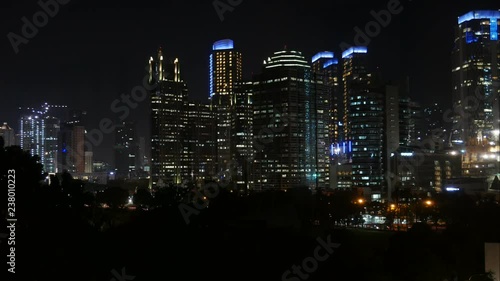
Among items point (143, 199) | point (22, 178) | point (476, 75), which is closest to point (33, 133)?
point (143, 199)

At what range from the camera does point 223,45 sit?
90.7 metres

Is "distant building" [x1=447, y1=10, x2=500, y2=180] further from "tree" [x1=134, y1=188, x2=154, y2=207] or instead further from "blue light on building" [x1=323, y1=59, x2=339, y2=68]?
"tree" [x1=134, y1=188, x2=154, y2=207]

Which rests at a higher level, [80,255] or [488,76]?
[488,76]

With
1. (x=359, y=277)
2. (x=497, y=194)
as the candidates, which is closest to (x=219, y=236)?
(x=359, y=277)

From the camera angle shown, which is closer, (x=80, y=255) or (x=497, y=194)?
(x=80, y=255)

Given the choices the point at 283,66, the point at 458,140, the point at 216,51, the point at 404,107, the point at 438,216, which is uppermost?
the point at 216,51

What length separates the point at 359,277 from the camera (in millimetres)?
10938

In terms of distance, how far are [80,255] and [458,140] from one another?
192ft

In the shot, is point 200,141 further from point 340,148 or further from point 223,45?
point 223,45

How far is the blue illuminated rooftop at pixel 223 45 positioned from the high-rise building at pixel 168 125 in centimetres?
1734

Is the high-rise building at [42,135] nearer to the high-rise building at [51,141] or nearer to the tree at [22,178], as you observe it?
the high-rise building at [51,141]

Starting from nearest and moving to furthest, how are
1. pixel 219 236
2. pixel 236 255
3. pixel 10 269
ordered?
pixel 10 269
pixel 236 255
pixel 219 236

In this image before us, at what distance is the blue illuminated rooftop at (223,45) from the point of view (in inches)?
3568

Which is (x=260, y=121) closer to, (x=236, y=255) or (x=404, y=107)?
(x=404, y=107)
